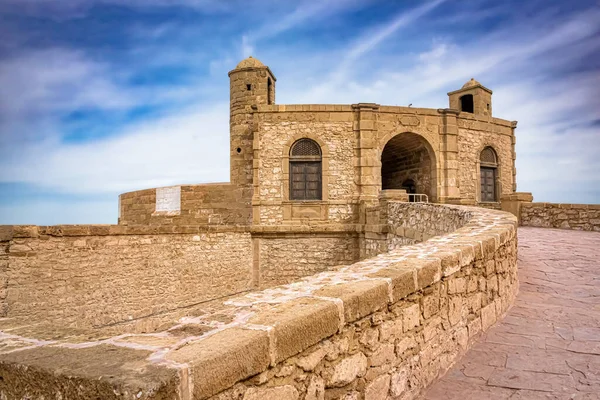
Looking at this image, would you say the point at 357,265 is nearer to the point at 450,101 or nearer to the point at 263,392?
the point at 263,392

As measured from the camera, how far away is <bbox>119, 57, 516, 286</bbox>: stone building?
13.6 meters

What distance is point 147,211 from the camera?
15.0m

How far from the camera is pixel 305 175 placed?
1391 cm

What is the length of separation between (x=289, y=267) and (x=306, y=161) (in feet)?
11.7

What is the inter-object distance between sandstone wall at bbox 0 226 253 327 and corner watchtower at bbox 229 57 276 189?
3.19m

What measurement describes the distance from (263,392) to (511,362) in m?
2.49

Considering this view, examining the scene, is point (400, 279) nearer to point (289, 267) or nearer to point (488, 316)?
point (488, 316)

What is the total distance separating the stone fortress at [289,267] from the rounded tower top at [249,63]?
7 centimetres

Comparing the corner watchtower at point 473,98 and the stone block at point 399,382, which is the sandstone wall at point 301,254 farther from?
the stone block at point 399,382

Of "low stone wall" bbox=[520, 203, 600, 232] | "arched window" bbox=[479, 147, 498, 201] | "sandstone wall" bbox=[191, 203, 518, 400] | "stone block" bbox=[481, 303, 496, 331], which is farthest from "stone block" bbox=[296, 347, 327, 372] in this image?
"arched window" bbox=[479, 147, 498, 201]

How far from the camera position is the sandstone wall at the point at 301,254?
13.5 meters

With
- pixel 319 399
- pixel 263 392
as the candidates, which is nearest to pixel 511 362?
pixel 319 399

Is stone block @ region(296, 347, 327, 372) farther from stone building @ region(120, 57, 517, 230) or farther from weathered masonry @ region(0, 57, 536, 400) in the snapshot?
stone building @ region(120, 57, 517, 230)

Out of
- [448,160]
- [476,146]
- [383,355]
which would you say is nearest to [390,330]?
[383,355]
